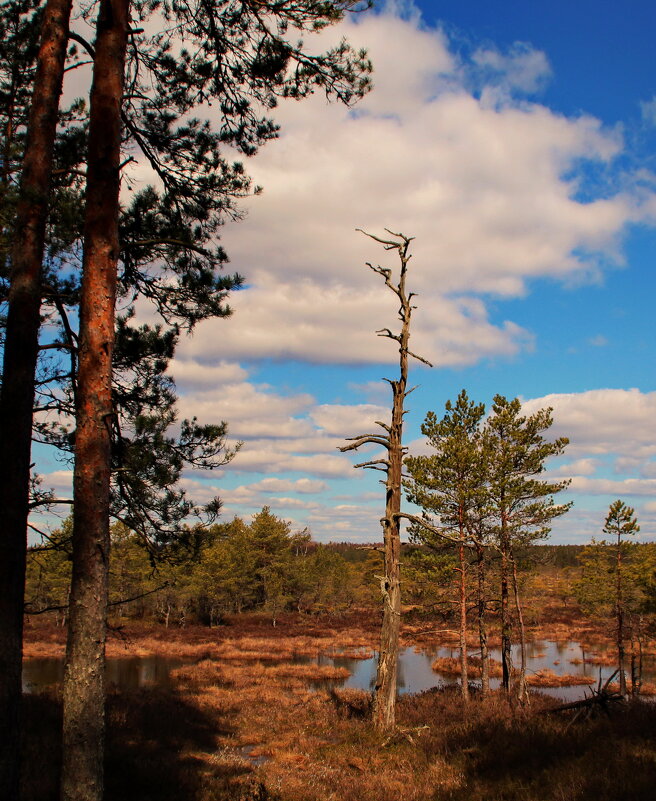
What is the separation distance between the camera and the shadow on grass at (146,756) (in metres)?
7.79

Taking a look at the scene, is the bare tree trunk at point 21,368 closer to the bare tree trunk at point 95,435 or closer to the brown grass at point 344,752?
the bare tree trunk at point 95,435

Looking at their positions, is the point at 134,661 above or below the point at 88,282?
below

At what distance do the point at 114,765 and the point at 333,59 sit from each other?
36.9 ft

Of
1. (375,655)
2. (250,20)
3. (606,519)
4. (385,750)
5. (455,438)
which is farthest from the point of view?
(375,655)

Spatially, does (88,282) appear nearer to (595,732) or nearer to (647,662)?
(595,732)

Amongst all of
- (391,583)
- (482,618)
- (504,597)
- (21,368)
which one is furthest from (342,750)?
(504,597)

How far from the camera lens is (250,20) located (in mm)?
7488

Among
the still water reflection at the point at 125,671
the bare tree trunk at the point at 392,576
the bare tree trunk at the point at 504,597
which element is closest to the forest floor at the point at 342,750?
the bare tree trunk at the point at 392,576

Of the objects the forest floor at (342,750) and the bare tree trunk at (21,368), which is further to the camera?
the forest floor at (342,750)

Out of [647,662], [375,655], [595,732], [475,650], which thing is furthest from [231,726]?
[647,662]

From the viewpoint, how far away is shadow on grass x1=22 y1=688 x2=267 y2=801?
307 inches

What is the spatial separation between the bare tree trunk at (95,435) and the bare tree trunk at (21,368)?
0.78 m

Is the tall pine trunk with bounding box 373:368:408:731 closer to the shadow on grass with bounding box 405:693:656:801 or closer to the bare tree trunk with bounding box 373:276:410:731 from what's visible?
the bare tree trunk with bounding box 373:276:410:731

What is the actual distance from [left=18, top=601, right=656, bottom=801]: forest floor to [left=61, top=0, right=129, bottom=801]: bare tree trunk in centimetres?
222
